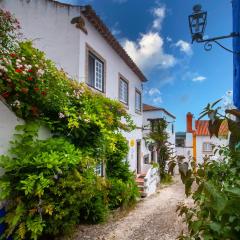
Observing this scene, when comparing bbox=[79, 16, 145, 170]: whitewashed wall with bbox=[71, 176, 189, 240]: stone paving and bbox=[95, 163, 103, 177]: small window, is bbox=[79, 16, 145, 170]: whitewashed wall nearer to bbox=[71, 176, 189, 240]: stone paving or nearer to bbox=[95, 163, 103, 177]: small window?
bbox=[95, 163, 103, 177]: small window

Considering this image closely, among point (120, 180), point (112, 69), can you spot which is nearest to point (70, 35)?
point (112, 69)

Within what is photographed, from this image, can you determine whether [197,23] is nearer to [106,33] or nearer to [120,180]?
[106,33]

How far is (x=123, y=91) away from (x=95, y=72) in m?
3.65

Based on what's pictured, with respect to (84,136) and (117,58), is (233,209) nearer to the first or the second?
(84,136)

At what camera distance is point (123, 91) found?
44.9 ft

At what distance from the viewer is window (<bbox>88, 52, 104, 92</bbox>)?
9930 mm

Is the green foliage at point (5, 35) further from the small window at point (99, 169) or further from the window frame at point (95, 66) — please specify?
the small window at point (99, 169)

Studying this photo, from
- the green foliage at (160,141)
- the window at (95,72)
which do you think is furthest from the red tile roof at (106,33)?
the green foliage at (160,141)

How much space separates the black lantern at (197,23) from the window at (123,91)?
7862 millimetres

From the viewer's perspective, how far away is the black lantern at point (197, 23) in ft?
17.0

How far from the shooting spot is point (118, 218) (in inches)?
342

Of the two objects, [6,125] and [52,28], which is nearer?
[6,125]

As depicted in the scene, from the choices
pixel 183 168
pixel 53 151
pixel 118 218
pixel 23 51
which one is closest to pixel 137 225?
pixel 118 218

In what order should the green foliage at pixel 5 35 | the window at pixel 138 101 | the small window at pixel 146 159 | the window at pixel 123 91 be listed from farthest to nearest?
1. the small window at pixel 146 159
2. the window at pixel 138 101
3. the window at pixel 123 91
4. the green foliage at pixel 5 35
